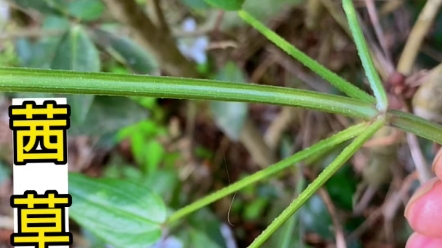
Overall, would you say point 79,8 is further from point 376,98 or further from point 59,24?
point 376,98

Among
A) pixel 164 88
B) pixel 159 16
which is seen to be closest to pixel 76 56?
pixel 159 16

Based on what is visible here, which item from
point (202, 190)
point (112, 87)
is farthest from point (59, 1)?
point (202, 190)

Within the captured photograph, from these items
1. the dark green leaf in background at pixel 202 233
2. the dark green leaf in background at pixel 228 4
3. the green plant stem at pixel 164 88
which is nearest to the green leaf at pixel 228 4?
the dark green leaf in background at pixel 228 4

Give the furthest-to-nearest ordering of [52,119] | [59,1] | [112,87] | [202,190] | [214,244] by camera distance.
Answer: [202,190], [214,244], [59,1], [52,119], [112,87]

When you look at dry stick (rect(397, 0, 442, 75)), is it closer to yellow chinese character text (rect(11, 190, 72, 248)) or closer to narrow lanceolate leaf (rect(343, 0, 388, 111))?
narrow lanceolate leaf (rect(343, 0, 388, 111))

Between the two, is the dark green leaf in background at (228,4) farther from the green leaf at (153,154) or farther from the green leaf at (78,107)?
the green leaf at (153,154)

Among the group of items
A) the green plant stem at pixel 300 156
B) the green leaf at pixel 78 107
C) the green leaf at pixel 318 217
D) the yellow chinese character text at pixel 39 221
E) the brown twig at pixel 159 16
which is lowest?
the green plant stem at pixel 300 156

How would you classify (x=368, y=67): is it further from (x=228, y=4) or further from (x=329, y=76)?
(x=228, y=4)
